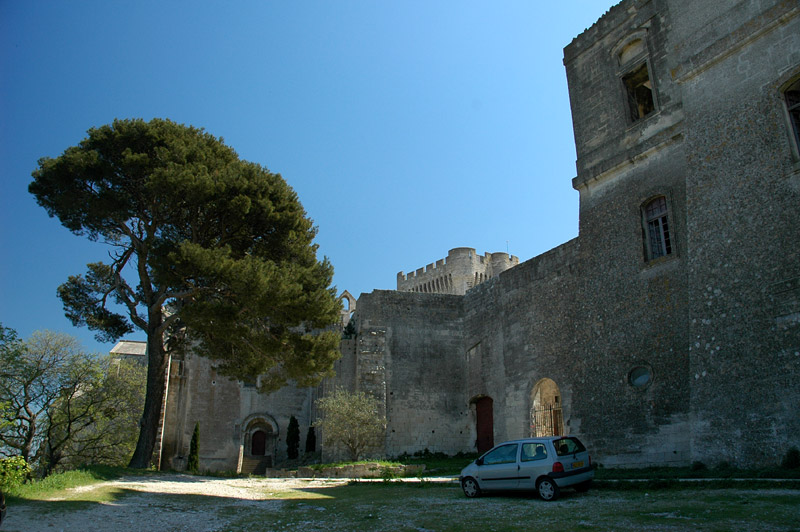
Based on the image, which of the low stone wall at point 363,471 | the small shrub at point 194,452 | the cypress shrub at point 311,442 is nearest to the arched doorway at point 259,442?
the cypress shrub at point 311,442

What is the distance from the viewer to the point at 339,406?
19.6 m

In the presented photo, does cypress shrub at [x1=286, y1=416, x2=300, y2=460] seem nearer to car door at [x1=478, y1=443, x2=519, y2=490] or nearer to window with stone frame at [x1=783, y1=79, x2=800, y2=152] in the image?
car door at [x1=478, y1=443, x2=519, y2=490]

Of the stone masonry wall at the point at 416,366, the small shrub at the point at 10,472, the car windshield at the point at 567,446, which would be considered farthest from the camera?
the stone masonry wall at the point at 416,366

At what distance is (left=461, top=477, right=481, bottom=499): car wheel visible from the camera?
9.61 m

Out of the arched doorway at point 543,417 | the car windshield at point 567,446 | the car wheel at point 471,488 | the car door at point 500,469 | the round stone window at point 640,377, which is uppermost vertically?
the round stone window at point 640,377

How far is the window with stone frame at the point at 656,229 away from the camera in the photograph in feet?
43.7

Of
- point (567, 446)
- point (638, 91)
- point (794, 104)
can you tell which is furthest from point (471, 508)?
point (638, 91)

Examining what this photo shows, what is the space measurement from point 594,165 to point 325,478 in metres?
11.5

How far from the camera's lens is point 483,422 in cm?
2128

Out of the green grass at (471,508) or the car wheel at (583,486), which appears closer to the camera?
the green grass at (471,508)

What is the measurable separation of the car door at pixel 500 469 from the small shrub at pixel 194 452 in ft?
57.7

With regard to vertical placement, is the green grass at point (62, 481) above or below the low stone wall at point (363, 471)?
above

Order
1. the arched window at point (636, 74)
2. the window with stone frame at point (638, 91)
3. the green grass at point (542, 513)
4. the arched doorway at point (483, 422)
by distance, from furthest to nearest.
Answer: the arched doorway at point (483, 422)
the window with stone frame at point (638, 91)
the arched window at point (636, 74)
the green grass at point (542, 513)

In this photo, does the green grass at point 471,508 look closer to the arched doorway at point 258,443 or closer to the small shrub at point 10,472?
the small shrub at point 10,472
